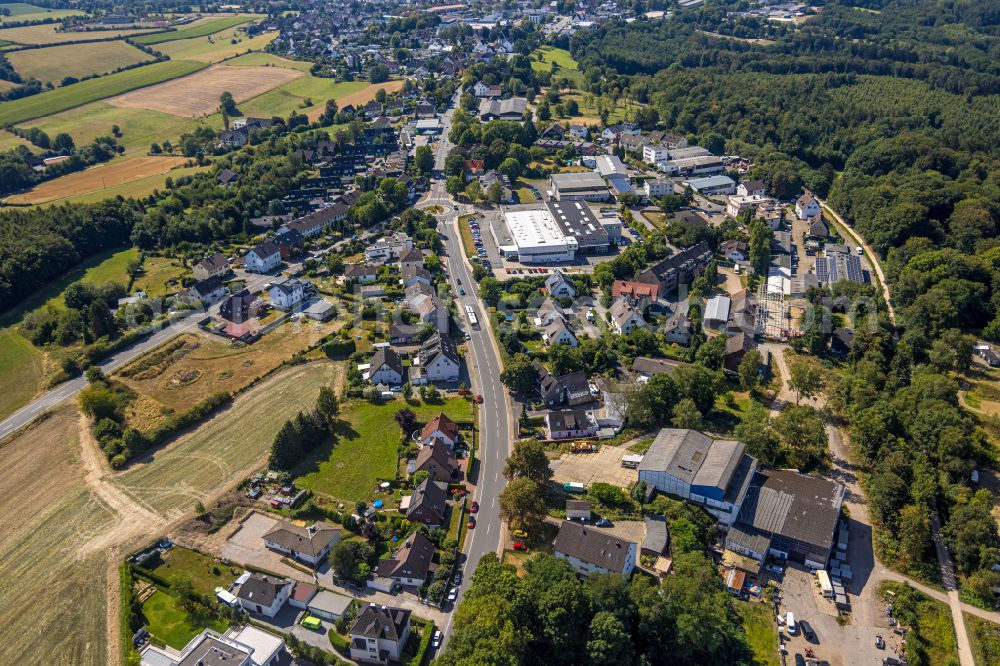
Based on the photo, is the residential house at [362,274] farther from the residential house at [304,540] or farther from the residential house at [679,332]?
the residential house at [304,540]

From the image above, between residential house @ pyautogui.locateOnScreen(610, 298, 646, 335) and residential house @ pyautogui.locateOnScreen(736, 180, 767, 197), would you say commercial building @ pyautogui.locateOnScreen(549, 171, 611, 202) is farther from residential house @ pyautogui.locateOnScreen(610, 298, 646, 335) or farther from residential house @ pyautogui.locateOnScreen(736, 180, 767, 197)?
residential house @ pyautogui.locateOnScreen(610, 298, 646, 335)

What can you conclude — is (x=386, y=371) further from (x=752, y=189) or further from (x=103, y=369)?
(x=752, y=189)

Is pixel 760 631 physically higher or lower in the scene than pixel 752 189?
higher

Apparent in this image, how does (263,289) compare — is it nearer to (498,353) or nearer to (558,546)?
(498,353)

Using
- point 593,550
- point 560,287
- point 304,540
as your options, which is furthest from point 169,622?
point 560,287

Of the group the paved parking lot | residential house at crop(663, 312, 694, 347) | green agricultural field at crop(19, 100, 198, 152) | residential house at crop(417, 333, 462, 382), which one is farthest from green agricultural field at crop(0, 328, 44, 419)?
green agricultural field at crop(19, 100, 198, 152)

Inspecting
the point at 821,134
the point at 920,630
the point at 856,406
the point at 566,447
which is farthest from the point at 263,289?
the point at 821,134
